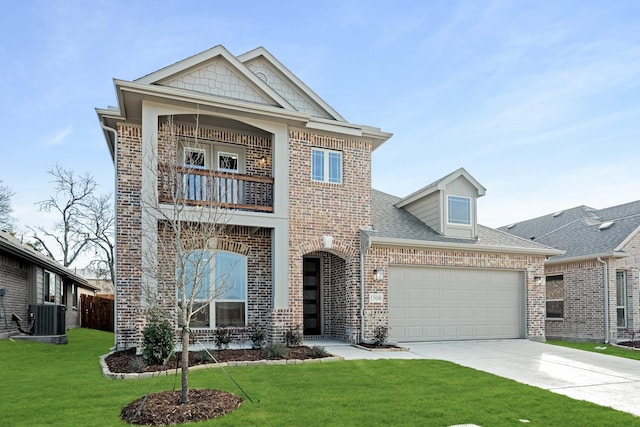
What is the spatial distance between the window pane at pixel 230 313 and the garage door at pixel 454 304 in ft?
13.8

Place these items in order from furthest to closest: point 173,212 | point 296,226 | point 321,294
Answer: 1. point 321,294
2. point 296,226
3. point 173,212

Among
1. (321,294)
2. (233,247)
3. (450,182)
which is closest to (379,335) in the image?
(321,294)

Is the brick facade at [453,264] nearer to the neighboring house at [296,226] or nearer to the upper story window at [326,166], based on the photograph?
the neighboring house at [296,226]

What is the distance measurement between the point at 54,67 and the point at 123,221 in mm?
8301

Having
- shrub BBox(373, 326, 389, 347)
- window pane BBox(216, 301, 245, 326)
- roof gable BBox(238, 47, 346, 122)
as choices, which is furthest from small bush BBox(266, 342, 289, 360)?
roof gable BBox(238, 47, 346, 122)

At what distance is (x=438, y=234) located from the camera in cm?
1516

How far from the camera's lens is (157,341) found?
374 inches

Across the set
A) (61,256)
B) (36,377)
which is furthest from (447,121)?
(61,256)

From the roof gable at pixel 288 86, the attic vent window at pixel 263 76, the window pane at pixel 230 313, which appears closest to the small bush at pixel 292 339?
the window pane at pixel 230 313

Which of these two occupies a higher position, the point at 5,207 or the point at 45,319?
the point at 5,207

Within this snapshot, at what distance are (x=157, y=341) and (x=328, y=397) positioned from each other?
4.01 m

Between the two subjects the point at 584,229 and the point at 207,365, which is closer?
the point at 207,365

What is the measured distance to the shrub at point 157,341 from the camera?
9445mm

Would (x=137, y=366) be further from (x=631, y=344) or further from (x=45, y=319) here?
(x=631, y=344)
